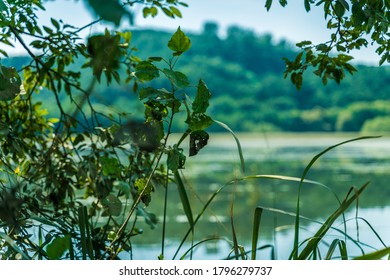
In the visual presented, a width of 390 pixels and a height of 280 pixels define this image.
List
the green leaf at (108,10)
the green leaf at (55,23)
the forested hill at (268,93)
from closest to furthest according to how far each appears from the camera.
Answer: the green leaf at (108,10) → the green leaf at (55,23) → the forested hill at (268,93)

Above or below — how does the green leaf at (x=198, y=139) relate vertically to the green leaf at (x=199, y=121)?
below

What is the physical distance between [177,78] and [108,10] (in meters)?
0.54

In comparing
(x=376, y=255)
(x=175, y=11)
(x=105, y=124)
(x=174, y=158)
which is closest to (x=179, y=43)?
(x=174, y=158)

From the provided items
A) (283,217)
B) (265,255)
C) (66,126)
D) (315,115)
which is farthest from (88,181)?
(315,115)

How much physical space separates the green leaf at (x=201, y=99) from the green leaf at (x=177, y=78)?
0.03 metres

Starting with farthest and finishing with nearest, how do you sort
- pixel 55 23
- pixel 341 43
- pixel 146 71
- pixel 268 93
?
pixel 268 93 → pixel 55 23 → pixel 341 43 → pixel 146 71

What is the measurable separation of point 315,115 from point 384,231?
12.1 metres

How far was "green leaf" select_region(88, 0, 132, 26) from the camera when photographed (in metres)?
0.39

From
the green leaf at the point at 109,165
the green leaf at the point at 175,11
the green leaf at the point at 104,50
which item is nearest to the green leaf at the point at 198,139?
the green leaf at the point at 109,165

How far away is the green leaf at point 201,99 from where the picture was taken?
95 centimetres

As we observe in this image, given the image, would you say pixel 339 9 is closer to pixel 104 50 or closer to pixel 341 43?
pixel 341 43

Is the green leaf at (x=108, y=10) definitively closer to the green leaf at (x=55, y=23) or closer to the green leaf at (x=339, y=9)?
the green leaf at (x=339, y=9)

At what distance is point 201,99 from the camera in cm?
96

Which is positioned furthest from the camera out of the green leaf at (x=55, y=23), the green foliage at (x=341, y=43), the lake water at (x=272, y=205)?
the lake water at (x=272, y=205)
